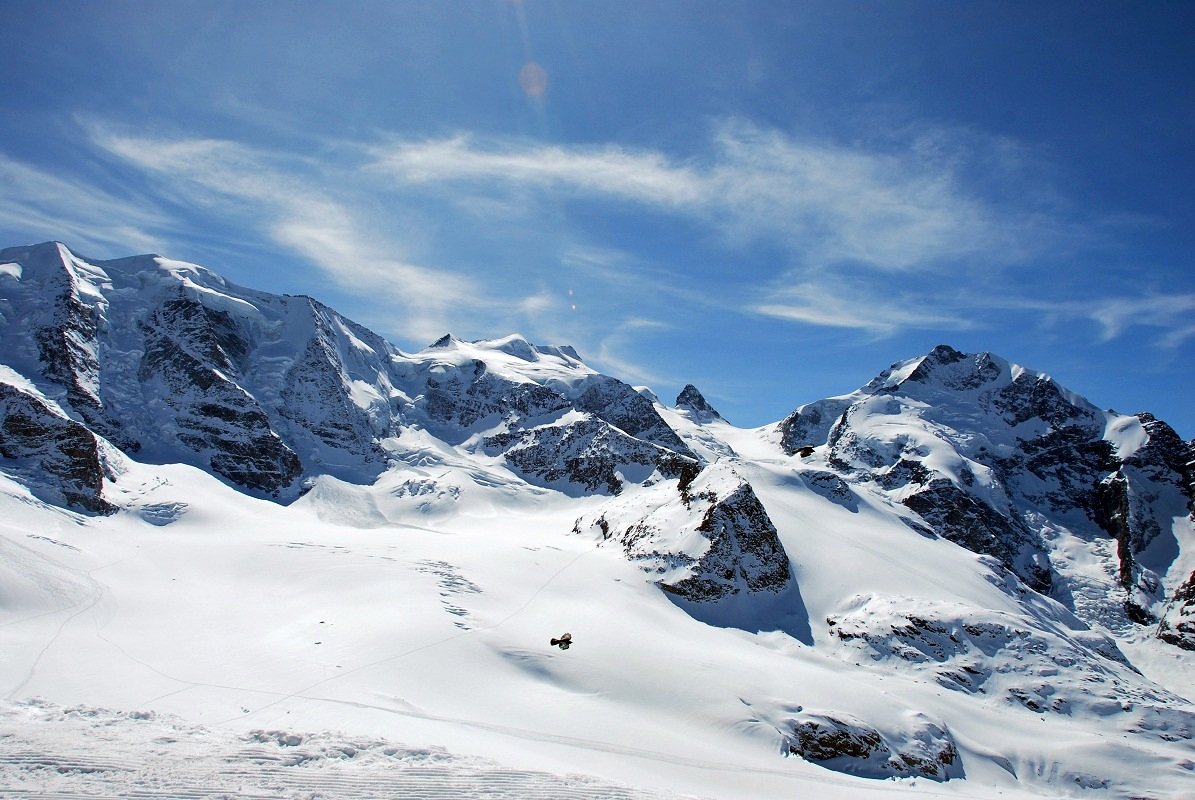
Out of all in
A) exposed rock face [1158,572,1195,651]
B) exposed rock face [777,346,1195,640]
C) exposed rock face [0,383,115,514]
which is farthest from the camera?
exposed rock face [777,346,1195,640]

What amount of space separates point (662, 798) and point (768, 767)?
52.9ft

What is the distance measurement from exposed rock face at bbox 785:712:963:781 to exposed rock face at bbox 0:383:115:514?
69.0 meters

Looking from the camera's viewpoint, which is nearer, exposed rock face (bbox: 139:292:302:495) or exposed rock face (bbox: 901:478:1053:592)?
exposed rock face (bbox: 139:292:302:495)

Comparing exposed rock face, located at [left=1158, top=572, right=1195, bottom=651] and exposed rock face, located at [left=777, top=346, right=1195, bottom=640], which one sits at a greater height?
exposed rock face, located at [left=777, top=346, right=1195, bottom=640]

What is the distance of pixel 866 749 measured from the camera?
37.9 metres

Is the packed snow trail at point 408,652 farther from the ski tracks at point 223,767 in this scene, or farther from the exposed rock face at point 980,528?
the exposed rock face at point 980,528

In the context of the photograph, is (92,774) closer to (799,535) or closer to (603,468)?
(799,535)

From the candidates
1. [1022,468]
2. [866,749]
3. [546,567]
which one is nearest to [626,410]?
[546,567]

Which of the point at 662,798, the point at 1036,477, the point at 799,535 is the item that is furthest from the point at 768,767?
the point at 1036,477

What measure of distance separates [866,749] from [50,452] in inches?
3192

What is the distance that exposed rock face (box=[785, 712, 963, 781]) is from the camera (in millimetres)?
36531

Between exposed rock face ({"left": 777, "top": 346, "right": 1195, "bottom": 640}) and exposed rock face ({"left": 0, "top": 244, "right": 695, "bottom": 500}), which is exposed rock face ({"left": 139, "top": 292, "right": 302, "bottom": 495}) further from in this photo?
exposed rock face ({"left": 777, "top": 346, "right": 1195, "bottom": 640})

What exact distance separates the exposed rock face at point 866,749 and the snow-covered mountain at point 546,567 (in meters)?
0.21

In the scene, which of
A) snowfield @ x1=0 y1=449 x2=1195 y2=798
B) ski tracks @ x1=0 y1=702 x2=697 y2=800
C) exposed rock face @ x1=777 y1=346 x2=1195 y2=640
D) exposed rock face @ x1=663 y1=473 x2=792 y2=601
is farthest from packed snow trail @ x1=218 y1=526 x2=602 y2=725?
exposed rock face @ x1=777 y1=346 x2=1195 y2=640
